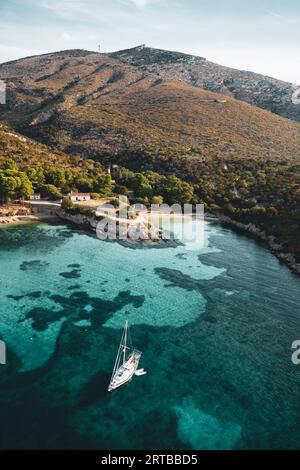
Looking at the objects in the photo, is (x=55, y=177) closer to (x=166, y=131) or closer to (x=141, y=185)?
(x=141, y=185)

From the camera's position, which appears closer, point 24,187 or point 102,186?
point 24,187

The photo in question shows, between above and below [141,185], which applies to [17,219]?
below

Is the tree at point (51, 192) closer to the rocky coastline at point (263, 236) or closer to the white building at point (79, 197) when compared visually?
the white building at point (79, 197)

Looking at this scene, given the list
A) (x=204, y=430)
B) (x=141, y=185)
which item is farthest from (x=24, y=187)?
(x=204, y=430)

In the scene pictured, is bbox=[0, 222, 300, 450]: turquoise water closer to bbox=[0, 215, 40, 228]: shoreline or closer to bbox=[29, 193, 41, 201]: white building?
bbox=[0, 215, 40, 228]: shoreline

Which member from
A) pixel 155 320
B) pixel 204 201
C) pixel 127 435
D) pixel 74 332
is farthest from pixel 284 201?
pixel 127 435

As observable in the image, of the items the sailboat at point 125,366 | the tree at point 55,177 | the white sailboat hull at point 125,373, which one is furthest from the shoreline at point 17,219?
the white sailboat hull at point 125,373

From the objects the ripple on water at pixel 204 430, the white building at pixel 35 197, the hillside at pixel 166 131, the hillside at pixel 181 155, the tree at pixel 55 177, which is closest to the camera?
the ripple on water at pixel 204 430
